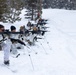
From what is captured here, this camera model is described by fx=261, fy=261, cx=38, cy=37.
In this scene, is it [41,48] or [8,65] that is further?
[41,48]

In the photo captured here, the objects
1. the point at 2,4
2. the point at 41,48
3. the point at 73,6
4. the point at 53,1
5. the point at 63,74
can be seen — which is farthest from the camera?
the point at 53,1

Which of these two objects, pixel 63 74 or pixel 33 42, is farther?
pixel 33 42

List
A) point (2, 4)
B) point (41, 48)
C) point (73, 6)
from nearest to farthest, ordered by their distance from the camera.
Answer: point (41, 48) → point (2, 4) → point (73, 6)

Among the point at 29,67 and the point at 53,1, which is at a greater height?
the point at 29,67

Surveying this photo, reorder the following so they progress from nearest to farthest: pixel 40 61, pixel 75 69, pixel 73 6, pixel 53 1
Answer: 1. pixel 75 69
2. pixel 40 61
3. pixel 73 6
4. pixel 53 1

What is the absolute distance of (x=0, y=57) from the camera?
12156 mm

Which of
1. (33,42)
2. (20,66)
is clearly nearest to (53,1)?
(33,42)

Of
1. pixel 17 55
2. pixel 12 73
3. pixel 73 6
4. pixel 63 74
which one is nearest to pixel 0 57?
pixel 17 55


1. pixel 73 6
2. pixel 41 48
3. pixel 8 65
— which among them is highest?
pixel 8 65

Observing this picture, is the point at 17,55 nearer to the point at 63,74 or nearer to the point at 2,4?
the point at 63,74

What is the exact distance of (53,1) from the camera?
281ft

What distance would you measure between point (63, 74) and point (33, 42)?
6717 millimetres

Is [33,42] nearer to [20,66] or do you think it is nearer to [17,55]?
[17,55]

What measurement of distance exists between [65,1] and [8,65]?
70.5 meters
